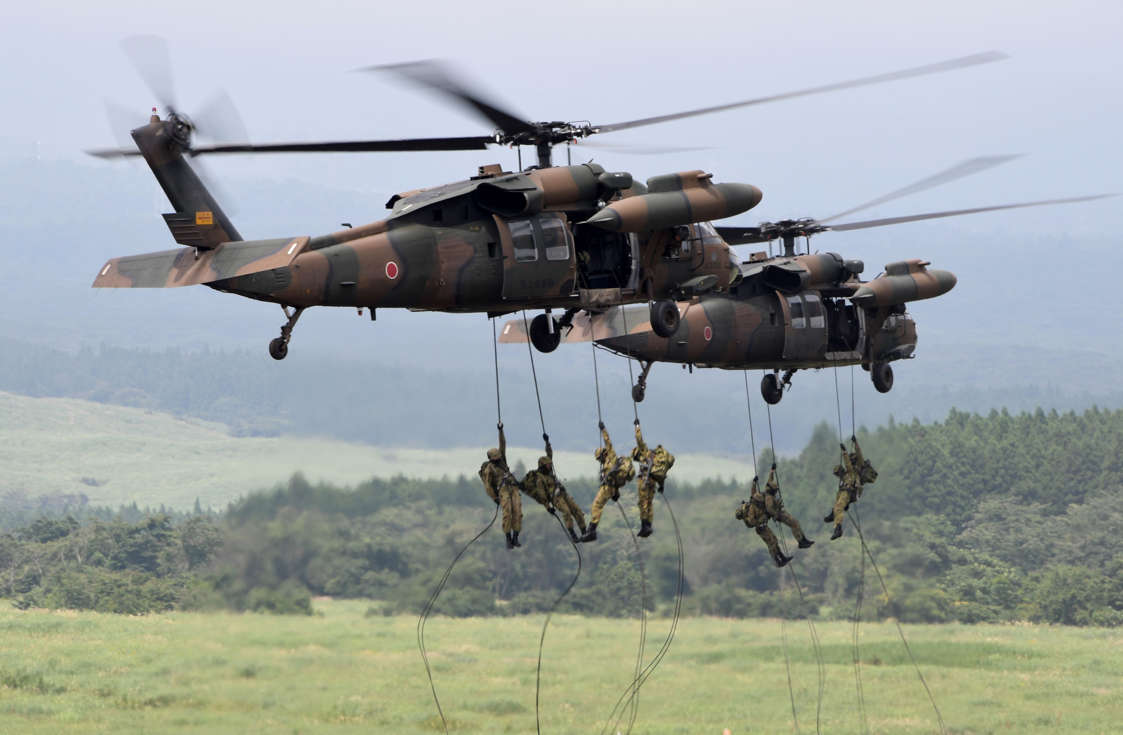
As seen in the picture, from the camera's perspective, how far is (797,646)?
8419 cm

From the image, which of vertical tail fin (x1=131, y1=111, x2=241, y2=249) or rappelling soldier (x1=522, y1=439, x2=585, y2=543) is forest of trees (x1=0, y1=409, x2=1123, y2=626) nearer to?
rappelling soldier (x1=522, y1=439, x2=585, y2=543)

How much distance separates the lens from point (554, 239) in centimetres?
2309

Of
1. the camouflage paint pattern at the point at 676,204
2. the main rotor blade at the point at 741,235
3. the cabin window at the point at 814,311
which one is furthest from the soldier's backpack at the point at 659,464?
the cabin window at the point at 814,311

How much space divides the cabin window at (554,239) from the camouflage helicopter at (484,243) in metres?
0.02

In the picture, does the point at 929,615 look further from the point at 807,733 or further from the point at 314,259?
the point at 314,259

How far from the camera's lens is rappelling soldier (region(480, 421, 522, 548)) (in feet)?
78.8

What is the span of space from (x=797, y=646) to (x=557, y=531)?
18923mm

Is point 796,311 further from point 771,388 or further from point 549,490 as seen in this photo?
point 549,490

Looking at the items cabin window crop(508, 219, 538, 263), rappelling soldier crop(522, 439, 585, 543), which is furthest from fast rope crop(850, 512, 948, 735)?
Answer: cabin window crop(508, 219, 538, 263)

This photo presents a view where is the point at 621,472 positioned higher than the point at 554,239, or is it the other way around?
the point at 554,239

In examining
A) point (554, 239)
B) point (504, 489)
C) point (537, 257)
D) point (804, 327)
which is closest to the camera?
point (537, 257)

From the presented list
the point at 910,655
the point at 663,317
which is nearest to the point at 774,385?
the point at 663,317

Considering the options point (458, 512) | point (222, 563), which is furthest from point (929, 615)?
point (222, 563)

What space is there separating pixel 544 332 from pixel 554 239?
314 centimetres
